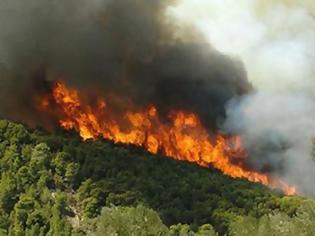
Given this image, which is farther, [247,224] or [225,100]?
[225,100]

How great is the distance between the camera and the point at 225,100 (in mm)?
106812

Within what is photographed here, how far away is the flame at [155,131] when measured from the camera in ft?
339

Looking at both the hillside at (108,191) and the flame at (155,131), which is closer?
the hillside at (108,191)

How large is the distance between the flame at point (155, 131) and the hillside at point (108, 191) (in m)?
7.28

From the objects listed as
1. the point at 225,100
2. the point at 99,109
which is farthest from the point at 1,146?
the point at 225,100

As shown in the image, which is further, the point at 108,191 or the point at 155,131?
the point at 155,131

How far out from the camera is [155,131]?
107625 millimetres

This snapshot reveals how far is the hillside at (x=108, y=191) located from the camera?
75312mm

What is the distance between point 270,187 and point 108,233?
120 feet

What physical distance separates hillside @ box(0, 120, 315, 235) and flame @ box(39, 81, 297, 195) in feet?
23.9

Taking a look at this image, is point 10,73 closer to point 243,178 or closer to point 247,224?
point 243,178

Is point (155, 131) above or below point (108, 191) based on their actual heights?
above

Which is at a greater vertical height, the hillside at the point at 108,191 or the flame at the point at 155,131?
the flame at the point at 155,131

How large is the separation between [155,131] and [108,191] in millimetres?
27713
